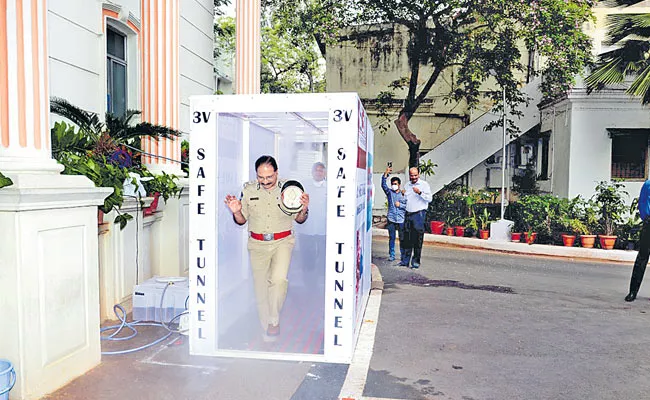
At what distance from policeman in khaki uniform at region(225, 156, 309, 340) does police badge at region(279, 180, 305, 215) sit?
95 mm

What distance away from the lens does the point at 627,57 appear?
1365cm

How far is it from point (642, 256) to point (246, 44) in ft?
27.1

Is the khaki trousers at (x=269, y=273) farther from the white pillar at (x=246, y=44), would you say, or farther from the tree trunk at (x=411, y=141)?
the tree trunk at (x=411, y=141)

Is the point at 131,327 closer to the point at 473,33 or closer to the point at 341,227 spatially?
the point at 341,227

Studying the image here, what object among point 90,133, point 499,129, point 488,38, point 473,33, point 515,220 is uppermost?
point 473,33

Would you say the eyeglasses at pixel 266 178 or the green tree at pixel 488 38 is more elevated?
the green tree at pixel 488 38

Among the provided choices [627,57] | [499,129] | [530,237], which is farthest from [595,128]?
[530,237]

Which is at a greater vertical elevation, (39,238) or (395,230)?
(39,238)

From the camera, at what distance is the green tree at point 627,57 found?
13008 mm

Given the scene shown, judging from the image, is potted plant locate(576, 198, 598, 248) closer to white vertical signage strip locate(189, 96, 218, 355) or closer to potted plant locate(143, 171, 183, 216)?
potted plant locate(143, 171, 183, 216)

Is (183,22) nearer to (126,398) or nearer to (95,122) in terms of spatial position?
(95,122)

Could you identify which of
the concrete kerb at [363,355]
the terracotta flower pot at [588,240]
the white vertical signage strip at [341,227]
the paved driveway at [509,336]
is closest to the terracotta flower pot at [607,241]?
the terracotta flower pot at [588,240]

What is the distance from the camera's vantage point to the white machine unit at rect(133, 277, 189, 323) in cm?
659

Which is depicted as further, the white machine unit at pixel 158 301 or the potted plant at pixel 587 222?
the potted plant at pixel 587 222
